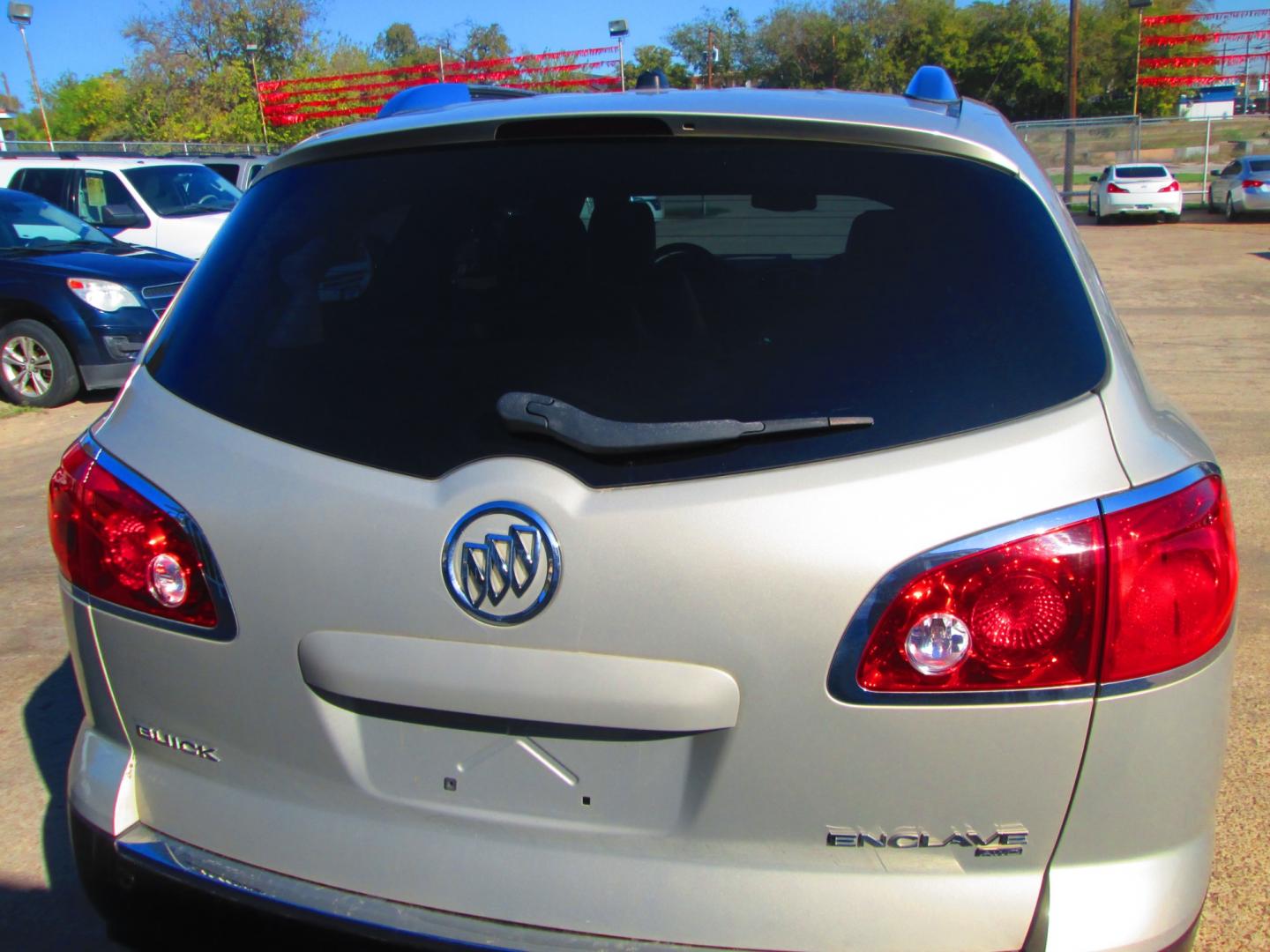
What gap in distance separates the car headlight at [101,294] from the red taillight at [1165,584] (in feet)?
29.3

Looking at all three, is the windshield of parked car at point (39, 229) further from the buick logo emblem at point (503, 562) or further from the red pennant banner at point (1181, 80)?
the red pennant banner at point (1181, 80)

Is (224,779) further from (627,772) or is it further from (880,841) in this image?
(880,841)

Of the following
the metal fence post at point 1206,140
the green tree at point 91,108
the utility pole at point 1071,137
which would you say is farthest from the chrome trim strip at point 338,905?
the green tree at point 91,108

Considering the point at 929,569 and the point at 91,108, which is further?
the point at 91,108

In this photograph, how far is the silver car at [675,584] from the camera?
161cm

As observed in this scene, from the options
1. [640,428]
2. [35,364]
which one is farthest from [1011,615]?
[35,364]

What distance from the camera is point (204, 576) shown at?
6.09 feet

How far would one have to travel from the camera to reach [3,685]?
13.5 feet

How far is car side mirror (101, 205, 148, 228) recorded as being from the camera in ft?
43.9

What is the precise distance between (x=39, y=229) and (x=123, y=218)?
311 cm

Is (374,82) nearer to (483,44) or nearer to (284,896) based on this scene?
(483,44)

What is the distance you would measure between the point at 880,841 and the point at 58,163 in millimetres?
14666

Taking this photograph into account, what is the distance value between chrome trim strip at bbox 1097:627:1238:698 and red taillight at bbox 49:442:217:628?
1367 millimetres

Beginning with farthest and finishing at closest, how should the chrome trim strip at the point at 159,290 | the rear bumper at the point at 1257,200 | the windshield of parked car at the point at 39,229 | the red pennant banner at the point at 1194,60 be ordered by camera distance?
the red pennant banner at the point at 1194,60 < the rear bumper at the point at 1257,200 < the windshield of parked car at the point at 39,229 < the chrome trim strip at the point at 159,290
